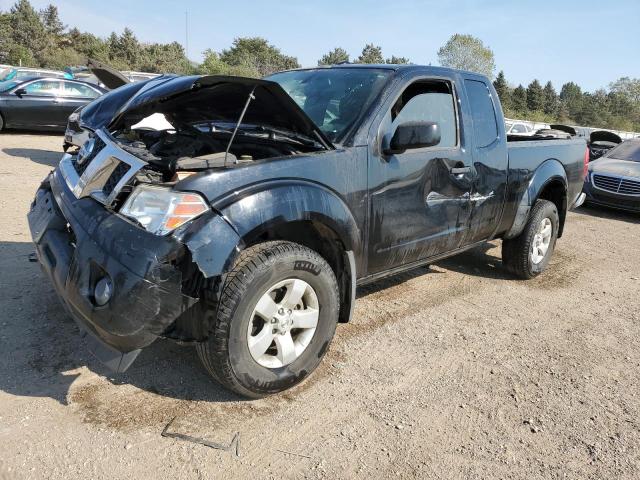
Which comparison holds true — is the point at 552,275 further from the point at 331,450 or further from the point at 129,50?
the point at 129,50

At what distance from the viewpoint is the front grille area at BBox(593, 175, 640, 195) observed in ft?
30.8

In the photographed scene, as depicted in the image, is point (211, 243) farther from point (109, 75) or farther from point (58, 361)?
point (109, 75)

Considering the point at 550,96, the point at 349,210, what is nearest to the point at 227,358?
the point at 349,210

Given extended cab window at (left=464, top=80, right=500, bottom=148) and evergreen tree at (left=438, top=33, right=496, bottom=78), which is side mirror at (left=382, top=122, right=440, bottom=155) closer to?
extended cab window at (left=464, top=80, right=500, bottom=148)

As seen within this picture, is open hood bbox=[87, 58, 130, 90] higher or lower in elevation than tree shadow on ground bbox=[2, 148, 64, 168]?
higher

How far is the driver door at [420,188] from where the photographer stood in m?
3.20

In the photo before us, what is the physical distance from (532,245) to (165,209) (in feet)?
12.4

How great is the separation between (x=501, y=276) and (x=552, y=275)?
626 mm

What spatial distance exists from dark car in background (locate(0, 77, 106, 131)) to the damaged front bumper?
11459 millimetres

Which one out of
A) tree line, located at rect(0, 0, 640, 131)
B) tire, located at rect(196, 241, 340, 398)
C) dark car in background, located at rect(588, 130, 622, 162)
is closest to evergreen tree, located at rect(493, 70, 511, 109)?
tree line, located at rect(0, 0, 640, 131)

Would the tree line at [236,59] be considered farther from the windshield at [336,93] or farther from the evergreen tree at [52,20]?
the windshield at [336,93]

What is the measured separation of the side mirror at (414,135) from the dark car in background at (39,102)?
11.5m

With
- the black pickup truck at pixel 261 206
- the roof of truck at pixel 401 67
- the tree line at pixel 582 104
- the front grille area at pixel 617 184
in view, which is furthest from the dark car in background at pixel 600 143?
the tree line at pixel 582 104

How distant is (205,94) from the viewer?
10.1 feet
